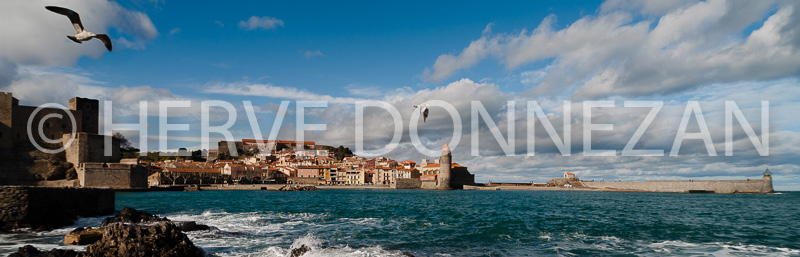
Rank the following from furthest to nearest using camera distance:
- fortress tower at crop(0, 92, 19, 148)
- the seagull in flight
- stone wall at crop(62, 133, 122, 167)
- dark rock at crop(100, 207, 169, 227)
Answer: stone wall at crop(62, 133, 122, 167) < fortress tower at crop(0, 92, 19, 148) < dark rock at crop(100, 207, 169, 227) < the seagull in flight

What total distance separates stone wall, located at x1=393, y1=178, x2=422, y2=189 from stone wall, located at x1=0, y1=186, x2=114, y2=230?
66662mm

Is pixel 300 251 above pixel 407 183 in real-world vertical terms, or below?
above

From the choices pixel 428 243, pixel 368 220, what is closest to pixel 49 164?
pixel 368 220

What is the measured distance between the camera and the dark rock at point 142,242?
8.28m

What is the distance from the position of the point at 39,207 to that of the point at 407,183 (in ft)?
233

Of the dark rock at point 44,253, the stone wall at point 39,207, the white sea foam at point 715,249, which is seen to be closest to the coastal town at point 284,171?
the stone wall at point 39,207

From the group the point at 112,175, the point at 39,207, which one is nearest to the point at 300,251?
the point at 39,207

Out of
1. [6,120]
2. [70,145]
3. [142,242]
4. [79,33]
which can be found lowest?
[142,242]

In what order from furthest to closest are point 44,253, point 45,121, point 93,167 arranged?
point 45,121
point 93,167
point 44,253

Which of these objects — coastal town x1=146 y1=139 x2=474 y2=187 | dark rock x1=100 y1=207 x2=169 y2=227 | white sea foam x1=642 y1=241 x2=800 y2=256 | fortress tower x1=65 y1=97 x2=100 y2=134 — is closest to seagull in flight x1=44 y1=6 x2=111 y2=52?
dark rock x1=100 y1=207 x2=169 y2=227

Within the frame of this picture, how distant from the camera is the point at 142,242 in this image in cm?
842

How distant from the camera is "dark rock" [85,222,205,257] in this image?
8281 mm

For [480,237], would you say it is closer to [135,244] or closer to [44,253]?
[135,244]

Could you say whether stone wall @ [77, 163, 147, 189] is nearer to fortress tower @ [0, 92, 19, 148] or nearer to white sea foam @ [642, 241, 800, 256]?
fortress tower @ [0, 92, 19, 148]
